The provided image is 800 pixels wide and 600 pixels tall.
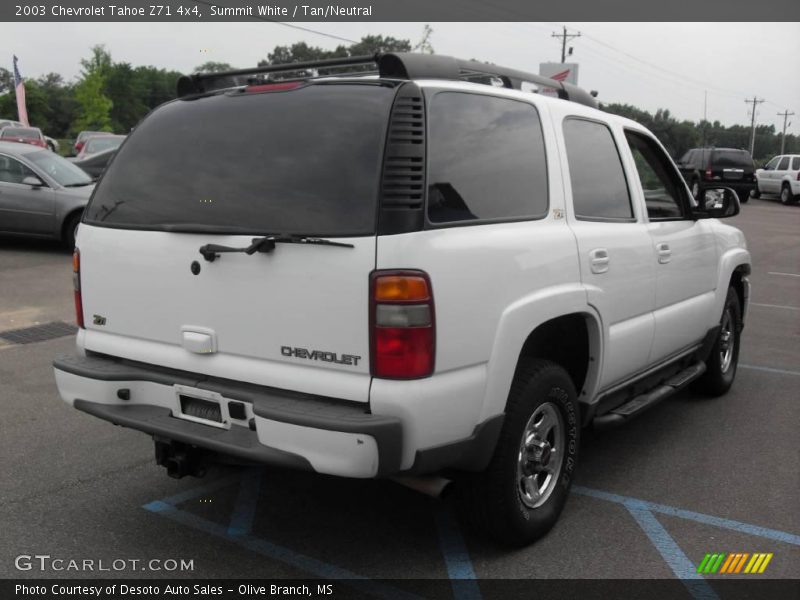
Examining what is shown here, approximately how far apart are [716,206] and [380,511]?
126 inches

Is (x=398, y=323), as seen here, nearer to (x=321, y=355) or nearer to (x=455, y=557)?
(x=321, y=355)

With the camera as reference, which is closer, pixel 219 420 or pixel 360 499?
pixel 219 420

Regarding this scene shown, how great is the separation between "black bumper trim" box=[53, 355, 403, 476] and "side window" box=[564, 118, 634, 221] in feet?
5.31

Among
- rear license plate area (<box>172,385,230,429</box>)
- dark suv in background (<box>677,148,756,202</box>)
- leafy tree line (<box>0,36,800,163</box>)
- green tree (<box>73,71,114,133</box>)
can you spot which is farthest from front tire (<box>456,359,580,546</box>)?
green tree (<box>73,71,114,133</box>)

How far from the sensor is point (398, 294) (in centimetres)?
284

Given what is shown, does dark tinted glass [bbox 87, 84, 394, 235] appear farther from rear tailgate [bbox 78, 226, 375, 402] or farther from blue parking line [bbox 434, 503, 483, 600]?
blue parking line [bbox 434, 503, 483, 600]

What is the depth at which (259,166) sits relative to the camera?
3.20m

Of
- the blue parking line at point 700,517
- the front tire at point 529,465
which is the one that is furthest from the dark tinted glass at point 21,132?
the front tire at point 529,465

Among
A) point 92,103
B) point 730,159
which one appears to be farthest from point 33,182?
point 92,103

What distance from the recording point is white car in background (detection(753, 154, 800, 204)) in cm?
2837

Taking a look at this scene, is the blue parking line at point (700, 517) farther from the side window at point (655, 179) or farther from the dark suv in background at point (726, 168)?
the dark suv in background at point (726, 168)

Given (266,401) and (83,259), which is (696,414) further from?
(83,259)

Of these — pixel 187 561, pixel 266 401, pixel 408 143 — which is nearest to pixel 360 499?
pixel 187 561

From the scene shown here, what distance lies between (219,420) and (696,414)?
145 inches
